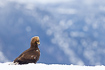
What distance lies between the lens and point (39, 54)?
6.18m

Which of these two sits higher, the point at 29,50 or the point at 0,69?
the point at 29,50

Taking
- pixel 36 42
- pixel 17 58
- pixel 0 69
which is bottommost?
pixel 0 69

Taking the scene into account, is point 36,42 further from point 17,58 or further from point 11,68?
point 11,68

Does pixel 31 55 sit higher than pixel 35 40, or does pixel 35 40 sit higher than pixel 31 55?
pixel 35 40

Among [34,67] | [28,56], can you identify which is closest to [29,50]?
[28,56]

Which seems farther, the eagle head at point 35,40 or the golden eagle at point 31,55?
the eagle head at point 35,40

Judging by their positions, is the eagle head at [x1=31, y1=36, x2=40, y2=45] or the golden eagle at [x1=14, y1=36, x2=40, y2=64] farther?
the eagle head at [x1=31, y1=36, x2=40, y2=45]

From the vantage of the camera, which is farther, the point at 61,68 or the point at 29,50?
the point at 29,50

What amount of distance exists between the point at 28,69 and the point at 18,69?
0.83 ft

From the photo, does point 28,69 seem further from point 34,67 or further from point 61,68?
point 61,68

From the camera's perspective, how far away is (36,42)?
6.12 metres

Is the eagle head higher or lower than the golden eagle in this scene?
higher

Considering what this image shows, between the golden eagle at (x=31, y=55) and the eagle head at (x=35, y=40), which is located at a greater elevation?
the eagle head at (x=35, y=40)

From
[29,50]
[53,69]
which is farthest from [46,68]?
[29,50]
